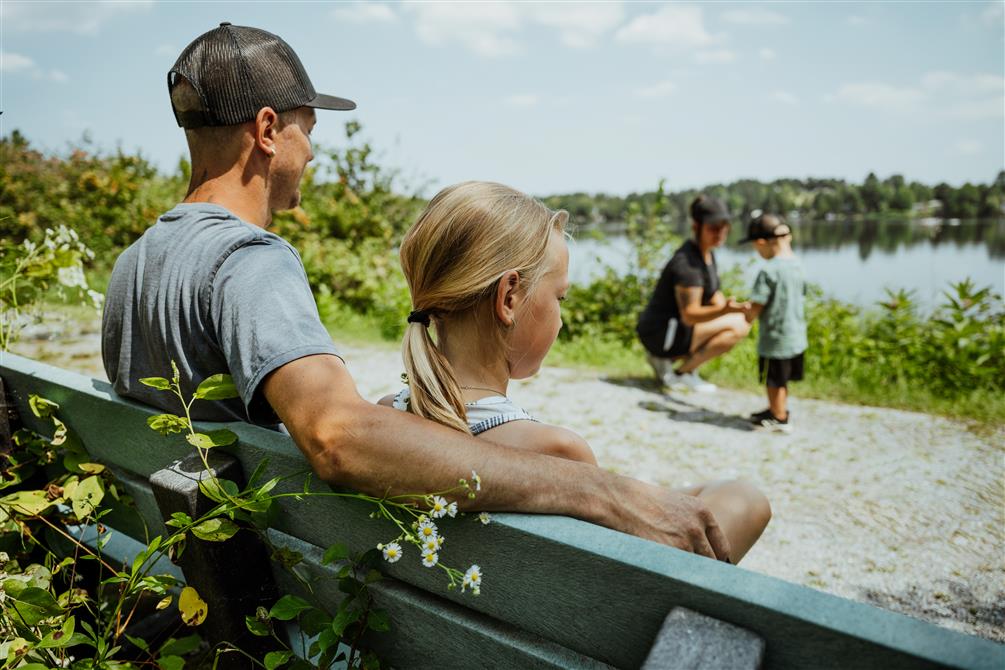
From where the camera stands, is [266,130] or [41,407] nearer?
[41,407]

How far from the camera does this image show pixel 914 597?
9.95ft

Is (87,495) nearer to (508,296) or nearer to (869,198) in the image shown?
(508,296)

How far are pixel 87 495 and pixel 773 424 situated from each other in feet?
15.4

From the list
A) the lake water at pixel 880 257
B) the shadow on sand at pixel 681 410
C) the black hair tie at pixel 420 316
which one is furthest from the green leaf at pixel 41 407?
the lake water at pixel 880 257

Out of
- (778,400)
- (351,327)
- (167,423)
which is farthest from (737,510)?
(351,327)

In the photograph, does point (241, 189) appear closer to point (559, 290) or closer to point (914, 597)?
point (559, 290)

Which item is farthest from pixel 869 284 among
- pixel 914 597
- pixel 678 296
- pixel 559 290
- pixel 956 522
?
pixel 559 290

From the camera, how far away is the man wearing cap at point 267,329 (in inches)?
46.6

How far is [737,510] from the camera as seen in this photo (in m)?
1.96

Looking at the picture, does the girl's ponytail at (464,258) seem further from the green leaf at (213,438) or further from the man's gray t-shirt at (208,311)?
the green leaf at (213,438)

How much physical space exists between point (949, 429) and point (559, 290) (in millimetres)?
4671

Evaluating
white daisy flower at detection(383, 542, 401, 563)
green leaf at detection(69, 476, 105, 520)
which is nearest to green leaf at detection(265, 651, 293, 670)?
white daisy flower at detection(383, 542, 401, 563)

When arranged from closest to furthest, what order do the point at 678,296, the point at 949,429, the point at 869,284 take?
the point at 949,429 → the point at 678,296 → the point at 869,284

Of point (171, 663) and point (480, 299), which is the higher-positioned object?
point (480, 299)
